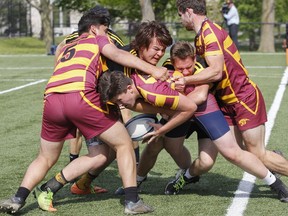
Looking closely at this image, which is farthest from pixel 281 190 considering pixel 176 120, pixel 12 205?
pixel 12 205

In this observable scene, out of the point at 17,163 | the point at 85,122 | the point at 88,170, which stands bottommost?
the point at 17,163

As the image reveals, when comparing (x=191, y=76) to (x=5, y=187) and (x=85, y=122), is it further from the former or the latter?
(x=5, y=187)

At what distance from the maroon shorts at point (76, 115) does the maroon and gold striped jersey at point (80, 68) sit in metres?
0.06

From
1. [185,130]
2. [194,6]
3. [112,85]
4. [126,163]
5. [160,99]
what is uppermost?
[194,6]

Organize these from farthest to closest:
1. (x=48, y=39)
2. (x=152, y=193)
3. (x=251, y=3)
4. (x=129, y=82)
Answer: (x=251, y=3) < (x=48, y=39) < (x=152, y=193) < (x=129, y=82)

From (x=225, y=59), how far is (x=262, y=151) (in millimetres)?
868

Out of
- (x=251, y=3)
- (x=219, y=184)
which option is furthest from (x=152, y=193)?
(x=251, y=3)

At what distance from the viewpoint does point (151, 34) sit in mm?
6184

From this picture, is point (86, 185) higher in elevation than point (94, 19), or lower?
lower

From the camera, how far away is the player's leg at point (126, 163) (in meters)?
6.15

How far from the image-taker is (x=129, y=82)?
6.05m

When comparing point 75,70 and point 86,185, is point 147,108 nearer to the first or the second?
point 75,70

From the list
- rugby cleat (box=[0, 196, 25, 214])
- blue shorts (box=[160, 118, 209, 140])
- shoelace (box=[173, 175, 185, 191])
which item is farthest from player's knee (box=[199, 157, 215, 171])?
rugby cleat (box=[0, 196, 25, 214])

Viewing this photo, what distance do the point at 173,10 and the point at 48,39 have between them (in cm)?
1335
